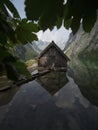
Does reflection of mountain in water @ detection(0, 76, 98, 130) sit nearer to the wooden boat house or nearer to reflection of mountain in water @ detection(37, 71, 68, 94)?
reflection of mountain in water @ detection(37, 71, 68, 94)

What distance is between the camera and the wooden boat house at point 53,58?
135 feet

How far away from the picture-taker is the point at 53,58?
137ft


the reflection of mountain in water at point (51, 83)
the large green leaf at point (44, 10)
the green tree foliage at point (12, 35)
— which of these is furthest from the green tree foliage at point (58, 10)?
the reflection of mountain in water at point (51, 83)

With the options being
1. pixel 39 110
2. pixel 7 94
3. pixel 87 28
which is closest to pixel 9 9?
pixel 87 28

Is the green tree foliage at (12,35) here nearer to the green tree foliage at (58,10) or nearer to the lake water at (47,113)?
the green tree foliage at (58,10)

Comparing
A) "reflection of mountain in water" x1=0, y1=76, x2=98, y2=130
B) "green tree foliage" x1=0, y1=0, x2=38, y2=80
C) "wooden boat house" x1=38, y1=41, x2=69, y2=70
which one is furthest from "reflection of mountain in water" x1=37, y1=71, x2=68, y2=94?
"green tree foliage" x1=0, y1=0, x2=38, y2=80

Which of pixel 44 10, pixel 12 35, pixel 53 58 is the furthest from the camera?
pixel 53 58

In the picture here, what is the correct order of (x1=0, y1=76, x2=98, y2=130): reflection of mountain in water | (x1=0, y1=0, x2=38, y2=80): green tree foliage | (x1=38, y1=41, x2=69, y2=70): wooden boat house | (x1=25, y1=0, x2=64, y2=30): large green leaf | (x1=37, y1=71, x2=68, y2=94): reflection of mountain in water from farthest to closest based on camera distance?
(x1=38, y1=41, x2=69, y2=70): wooden boat house
(x1=37, y1=71, x2=68, y2=94): reflection of mountain in water
(x1=0, y1=76, x2=98, y2=130): reflection of mountain in water
(x1=0, y1=0, x2=38, y2=80): green tree foliage
(x1=25, y1=0, x2=64, y2=30): large green leaf

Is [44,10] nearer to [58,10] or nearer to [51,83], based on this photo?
[58,10]

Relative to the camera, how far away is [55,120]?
10.6m

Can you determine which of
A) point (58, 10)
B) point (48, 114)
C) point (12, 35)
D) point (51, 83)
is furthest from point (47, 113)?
point (58, 10)

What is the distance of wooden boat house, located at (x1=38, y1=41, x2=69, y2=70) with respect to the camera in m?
41.2

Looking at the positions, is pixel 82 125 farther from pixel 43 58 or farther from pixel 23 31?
pixel 43 58

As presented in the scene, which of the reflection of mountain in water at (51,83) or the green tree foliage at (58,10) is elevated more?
the green tree foliage at (58,10)
